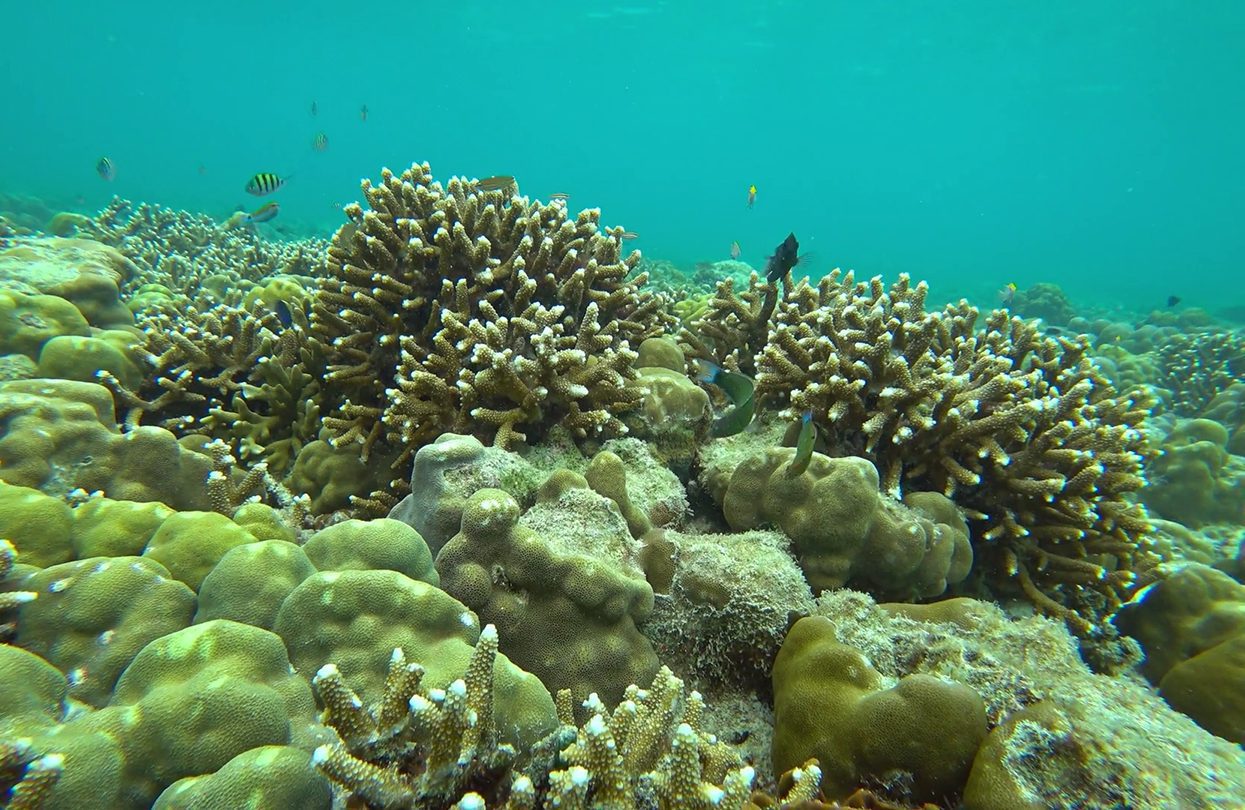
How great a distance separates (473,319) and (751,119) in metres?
141

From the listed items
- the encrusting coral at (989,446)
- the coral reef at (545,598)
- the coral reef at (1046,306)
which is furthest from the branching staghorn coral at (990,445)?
the coral reef at (1046,306)

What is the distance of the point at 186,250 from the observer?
1133cm

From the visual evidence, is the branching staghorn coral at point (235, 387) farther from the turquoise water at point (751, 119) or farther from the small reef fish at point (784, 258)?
the turquoise water at point (751, 119)

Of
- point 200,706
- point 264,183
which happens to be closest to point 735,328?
point 200,706

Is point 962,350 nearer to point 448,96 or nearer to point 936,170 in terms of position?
point 448,96

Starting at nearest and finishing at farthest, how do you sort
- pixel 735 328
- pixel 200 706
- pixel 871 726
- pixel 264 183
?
1. pixel 200 706
2. pixel 871 726
3. pixel 735 328
4. pixel 264 183

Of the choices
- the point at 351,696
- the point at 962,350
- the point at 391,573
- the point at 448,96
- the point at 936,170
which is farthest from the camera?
the point at 936,170

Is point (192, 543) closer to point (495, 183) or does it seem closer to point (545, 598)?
point (545, 598)

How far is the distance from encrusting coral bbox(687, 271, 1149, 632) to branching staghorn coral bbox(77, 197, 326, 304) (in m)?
6.29

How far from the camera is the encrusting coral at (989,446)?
3.94 m

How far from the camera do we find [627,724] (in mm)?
1928

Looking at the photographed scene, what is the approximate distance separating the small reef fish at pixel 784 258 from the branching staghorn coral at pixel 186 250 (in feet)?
18.0

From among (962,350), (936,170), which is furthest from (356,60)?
(936,170)

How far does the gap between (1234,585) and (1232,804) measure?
2.91 meters
